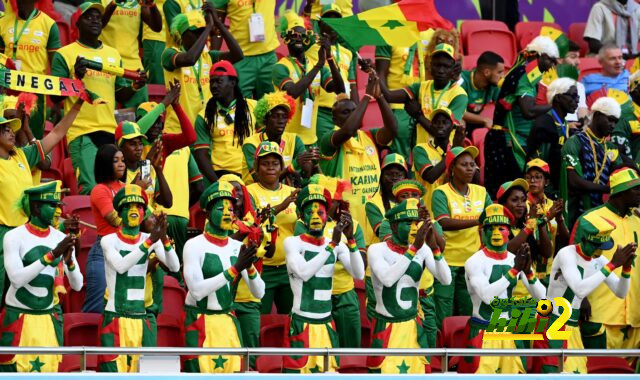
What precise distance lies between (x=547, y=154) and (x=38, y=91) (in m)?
4.29

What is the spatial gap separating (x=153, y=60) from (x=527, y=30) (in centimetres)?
419

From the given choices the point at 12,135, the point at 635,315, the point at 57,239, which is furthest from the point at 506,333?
the point at 12,135

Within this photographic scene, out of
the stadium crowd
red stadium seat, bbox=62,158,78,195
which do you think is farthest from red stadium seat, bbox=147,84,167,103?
red stadium seat, bbox=62,158,78,195

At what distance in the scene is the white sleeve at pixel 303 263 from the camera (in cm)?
1031

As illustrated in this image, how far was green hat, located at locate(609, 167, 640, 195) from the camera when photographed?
11617mm

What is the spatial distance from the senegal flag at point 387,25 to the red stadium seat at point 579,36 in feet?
13.9

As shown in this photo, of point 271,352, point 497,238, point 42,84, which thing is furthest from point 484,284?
point 42,84

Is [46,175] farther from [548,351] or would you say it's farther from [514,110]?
[548,351]

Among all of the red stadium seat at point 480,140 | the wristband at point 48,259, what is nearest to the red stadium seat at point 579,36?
the red stadium seat at point 480,140

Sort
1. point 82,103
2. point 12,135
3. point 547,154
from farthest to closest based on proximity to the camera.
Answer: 1. point 547,154
2. point 82,103
3. point 12,135

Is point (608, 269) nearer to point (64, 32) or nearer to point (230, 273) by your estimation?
point (230, 273)

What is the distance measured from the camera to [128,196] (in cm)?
988

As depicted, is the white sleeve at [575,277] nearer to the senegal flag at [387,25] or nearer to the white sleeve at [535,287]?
the white sleeve at [535,287]

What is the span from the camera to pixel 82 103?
448 inches
